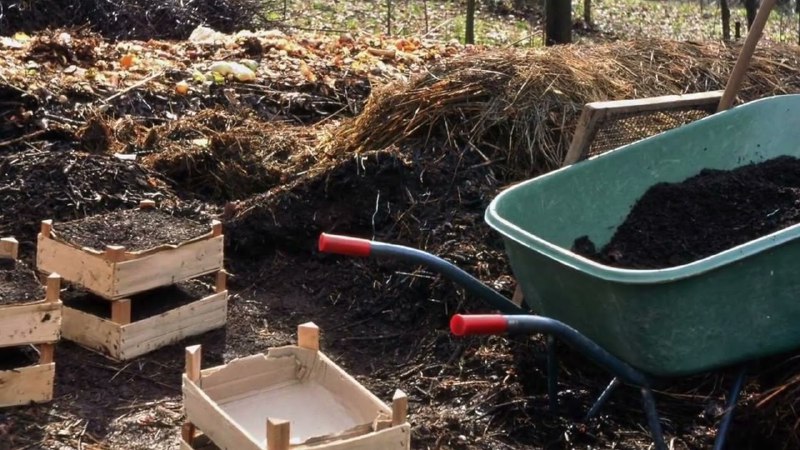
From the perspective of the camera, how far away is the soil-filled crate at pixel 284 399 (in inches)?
133

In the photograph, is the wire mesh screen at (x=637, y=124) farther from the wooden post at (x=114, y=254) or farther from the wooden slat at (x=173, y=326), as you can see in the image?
the wooden post at (x=114, y=254)

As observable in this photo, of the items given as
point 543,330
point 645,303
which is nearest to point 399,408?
point 543,330

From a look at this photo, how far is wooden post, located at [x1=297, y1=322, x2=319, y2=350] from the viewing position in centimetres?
374

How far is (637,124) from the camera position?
15.9 feet

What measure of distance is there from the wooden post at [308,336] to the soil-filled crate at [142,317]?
1045 mm

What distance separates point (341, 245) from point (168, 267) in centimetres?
134

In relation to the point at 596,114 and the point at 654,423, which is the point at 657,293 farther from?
the point at 596,114

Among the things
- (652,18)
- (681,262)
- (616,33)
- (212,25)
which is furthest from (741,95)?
(652,18)

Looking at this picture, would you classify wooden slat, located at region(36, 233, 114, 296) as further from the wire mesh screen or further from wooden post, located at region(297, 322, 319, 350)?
the wire mesh screen

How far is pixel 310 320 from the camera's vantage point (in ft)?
16.9

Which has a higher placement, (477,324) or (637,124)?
(637,124)

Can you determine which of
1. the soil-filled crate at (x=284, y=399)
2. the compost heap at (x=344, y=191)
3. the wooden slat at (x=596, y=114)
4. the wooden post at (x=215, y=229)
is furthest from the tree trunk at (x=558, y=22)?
the soil-filled crate at (x=284, y=399)

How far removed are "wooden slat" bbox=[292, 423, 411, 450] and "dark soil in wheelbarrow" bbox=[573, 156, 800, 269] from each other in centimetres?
126

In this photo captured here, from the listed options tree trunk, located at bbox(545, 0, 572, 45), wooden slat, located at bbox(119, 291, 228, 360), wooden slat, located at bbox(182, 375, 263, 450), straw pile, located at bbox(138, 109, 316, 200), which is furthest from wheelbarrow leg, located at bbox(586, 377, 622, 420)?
tree trunk, located at bbox(545, 0, 572, 45)
